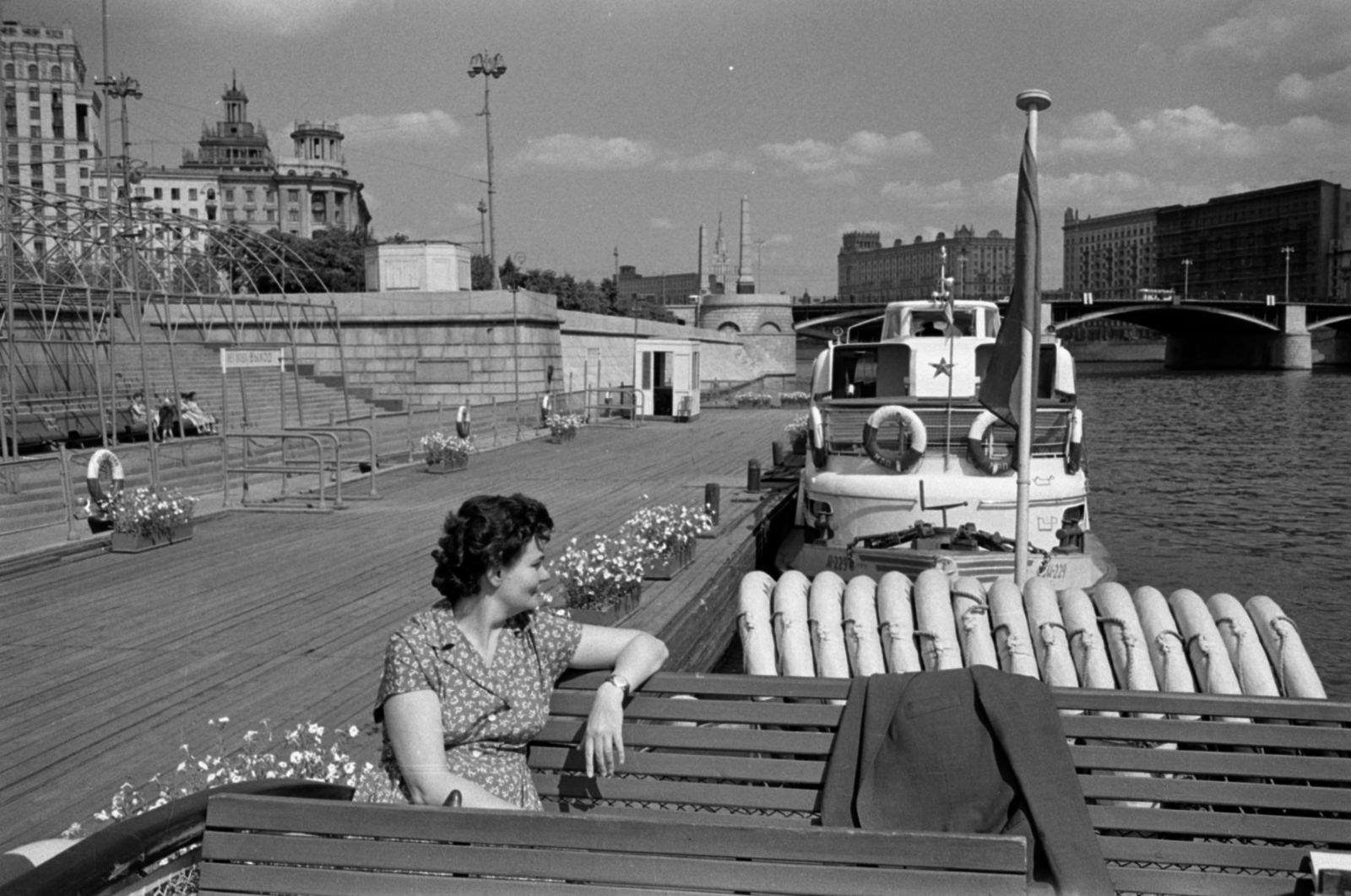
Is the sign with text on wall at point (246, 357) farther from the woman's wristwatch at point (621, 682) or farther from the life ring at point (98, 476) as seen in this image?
the woman's wristwatch at point (621, 682)

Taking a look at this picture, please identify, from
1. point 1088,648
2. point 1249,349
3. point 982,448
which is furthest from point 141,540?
point 1249,349

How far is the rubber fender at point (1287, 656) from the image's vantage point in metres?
4.74

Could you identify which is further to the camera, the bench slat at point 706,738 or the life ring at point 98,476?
the life ring at point 98,476

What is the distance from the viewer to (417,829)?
2.88 meters

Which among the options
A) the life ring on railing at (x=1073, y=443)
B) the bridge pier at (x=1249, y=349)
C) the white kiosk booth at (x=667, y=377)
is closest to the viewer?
the life ring on railing at (x=1073, y=443)

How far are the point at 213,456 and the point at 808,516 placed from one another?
35.0ft

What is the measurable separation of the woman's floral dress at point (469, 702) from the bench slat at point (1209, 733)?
1.57m

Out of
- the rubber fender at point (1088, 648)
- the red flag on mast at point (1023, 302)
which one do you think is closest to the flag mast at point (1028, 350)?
the red flag on mast at point (1023, 302)

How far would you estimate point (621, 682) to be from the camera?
147 inches

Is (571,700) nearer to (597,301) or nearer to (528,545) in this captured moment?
(528,545)

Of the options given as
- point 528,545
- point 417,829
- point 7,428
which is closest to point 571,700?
point 528,545

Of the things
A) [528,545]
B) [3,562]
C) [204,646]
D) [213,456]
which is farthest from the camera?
[213,456]

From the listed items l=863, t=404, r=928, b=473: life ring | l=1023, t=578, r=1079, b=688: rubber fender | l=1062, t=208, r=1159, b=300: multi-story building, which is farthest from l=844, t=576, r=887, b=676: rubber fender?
l=1062, t=208, r=1159, b=300: multi-story building

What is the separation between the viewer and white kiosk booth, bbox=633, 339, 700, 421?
119 feet
